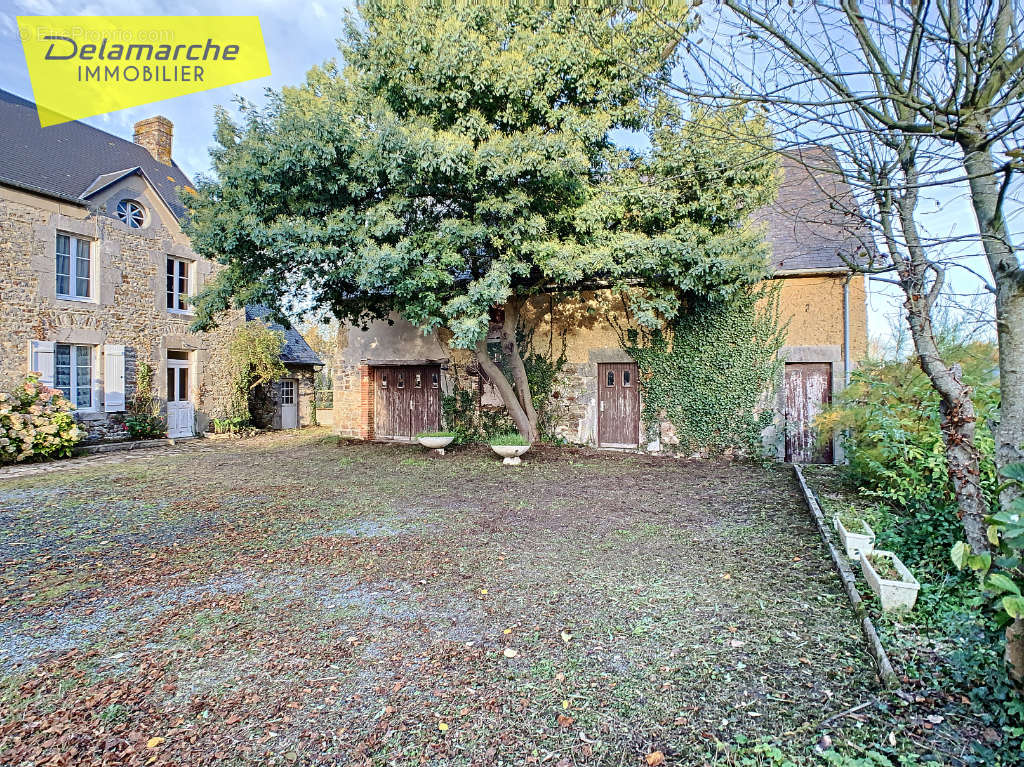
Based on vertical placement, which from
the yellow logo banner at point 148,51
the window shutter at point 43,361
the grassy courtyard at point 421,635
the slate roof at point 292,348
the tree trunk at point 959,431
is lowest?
the grassy courtyard at point 421,635

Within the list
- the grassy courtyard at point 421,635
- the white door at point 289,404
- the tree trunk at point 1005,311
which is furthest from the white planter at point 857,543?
the white door at point 289,404

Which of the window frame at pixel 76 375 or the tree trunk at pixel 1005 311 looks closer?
the tree trunk at pixel 1005 311

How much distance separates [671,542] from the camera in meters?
4.60

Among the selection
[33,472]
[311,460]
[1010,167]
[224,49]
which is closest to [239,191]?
[224,49]

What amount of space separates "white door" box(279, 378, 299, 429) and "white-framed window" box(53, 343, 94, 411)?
18.8 ft

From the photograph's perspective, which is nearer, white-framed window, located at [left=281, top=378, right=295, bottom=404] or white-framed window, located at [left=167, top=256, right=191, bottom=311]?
white-framed window, located at [left=167, top=256, right=191, bottom=311]

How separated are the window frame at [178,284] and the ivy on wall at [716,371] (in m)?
10.6

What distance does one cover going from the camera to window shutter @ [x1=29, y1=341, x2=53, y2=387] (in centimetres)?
958

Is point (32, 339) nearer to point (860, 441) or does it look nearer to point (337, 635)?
point (337, 635)

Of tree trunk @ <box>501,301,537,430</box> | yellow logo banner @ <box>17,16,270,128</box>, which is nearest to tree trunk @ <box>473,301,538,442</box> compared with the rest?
tree trunk @ <box>501,301,537,430</box>

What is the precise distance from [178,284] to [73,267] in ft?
7.61

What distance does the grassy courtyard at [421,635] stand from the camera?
6.91 feet

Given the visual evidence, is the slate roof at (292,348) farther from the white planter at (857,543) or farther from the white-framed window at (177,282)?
the white planter at (857,543)

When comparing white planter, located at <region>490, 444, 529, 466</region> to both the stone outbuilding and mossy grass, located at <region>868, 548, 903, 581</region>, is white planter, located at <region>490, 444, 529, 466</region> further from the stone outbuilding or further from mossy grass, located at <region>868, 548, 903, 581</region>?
the stone outbuilding
